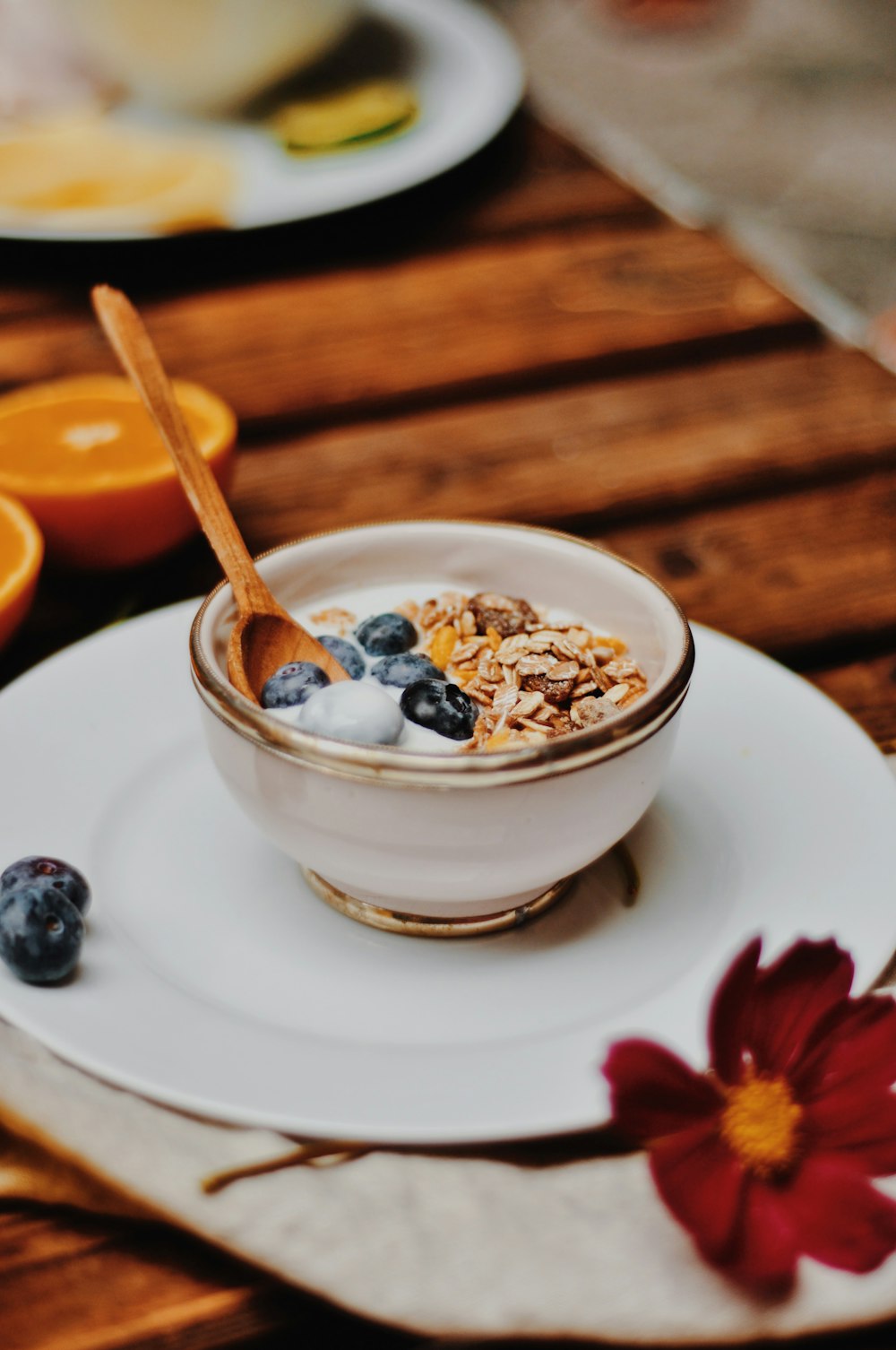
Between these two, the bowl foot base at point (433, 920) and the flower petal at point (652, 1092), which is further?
the bowl foot base at point (433, 920)

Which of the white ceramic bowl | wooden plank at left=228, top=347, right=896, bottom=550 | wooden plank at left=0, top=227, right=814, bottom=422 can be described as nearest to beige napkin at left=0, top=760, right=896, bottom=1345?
the white ceramic bowl

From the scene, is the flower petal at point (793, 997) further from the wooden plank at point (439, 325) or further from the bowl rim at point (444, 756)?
the wooden plank at point (439, 325)

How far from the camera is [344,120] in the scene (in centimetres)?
140

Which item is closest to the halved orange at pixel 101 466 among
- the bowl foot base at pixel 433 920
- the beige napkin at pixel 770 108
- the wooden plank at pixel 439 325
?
the wooden plank at pixel 439 325

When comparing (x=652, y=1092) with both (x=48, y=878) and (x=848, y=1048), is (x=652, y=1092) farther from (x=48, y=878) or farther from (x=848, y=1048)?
(x=48, y=878)

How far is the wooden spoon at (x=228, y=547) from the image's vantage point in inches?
26.3

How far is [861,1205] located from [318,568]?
0.42 m

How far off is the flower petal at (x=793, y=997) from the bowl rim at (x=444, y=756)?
112 millimetres

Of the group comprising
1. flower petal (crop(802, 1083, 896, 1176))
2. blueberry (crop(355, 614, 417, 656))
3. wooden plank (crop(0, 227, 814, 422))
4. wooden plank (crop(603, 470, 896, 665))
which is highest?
blueberry (crop(355, 614, 417, 656))

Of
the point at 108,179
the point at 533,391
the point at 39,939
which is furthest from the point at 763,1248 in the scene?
the point at 108,179

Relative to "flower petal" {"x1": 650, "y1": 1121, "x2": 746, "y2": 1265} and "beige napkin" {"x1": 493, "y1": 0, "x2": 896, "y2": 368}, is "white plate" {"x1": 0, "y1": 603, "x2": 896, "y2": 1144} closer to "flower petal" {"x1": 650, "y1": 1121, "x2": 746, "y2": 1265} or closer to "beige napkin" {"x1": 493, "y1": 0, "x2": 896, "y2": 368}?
"flower petal" {"x1": 650, "y1": 1121, "x2": 746, "y2": 1265}

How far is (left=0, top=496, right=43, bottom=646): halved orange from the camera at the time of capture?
0.78 metres

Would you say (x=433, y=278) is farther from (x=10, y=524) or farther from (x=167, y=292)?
(x=10, y=524)

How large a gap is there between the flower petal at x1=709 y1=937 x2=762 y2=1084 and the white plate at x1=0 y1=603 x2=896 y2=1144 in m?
0.02
